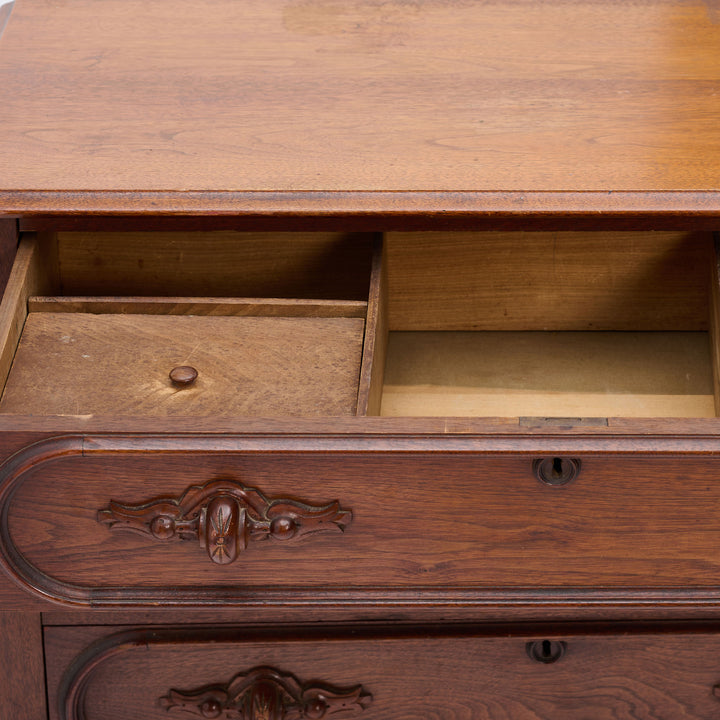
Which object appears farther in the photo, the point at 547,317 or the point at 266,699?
the point at 547,317

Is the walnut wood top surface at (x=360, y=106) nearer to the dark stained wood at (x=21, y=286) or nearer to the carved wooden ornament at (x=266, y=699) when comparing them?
the dark stained wood at (x=21, y=286)

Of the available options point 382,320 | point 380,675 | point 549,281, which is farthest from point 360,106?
point 380,675

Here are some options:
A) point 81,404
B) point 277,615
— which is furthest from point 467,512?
point 81,404

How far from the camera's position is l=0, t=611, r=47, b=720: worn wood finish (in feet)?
3.14

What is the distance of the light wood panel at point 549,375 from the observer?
1148 millimetres

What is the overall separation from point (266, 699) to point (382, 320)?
1.28 feet

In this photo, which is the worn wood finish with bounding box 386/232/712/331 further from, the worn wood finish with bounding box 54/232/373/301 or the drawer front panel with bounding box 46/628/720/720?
the drawer front panel with bounding box 46/628/720/720

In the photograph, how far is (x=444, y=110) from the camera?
1043 millimetres

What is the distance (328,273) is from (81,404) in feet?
1.17

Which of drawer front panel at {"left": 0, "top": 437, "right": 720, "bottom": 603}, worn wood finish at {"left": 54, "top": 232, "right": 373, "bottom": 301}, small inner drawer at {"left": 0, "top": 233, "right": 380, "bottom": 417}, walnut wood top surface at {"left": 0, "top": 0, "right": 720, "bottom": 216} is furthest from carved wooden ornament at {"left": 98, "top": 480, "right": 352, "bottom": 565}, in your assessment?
worn wood finish at {"left": 54, "top": 232, "right": 373, "bottom": 301}

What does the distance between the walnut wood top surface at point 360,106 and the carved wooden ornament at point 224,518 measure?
0.24 meters

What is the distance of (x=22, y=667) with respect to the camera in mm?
977

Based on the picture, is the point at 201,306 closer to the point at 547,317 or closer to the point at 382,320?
the point at 382,320

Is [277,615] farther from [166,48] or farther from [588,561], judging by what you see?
[166,48]
